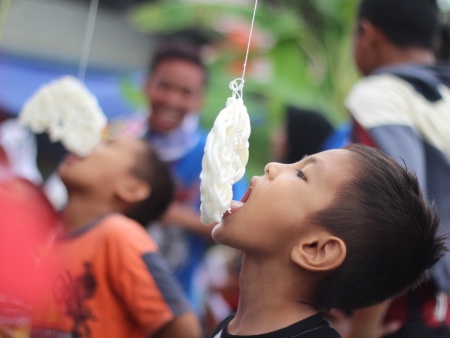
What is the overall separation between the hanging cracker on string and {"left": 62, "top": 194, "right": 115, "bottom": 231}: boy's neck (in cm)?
15

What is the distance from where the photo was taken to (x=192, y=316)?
2352 mm

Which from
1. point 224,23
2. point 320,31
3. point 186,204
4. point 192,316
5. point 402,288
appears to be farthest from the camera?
point 224,23

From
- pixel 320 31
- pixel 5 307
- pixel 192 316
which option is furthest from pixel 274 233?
pixel 320 31

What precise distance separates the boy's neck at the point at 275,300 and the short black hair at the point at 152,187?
0.97 metres

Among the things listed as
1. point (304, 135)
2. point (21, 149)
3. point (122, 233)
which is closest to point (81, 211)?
point (122, 233)

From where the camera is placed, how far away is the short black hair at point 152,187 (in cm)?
272

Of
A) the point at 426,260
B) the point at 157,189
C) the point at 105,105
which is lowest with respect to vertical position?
the point at 105,105

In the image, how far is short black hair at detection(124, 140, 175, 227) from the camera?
8.91ft

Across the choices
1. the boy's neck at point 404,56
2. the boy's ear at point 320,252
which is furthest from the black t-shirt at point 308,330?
the boy's neck at point 404,56

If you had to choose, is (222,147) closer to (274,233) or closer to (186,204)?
(274,233)

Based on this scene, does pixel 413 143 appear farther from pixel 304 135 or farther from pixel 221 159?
pixel 304 135

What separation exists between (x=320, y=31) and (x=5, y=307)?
460 centimetres

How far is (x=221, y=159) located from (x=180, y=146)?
1.85m

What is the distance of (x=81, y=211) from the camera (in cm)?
257
